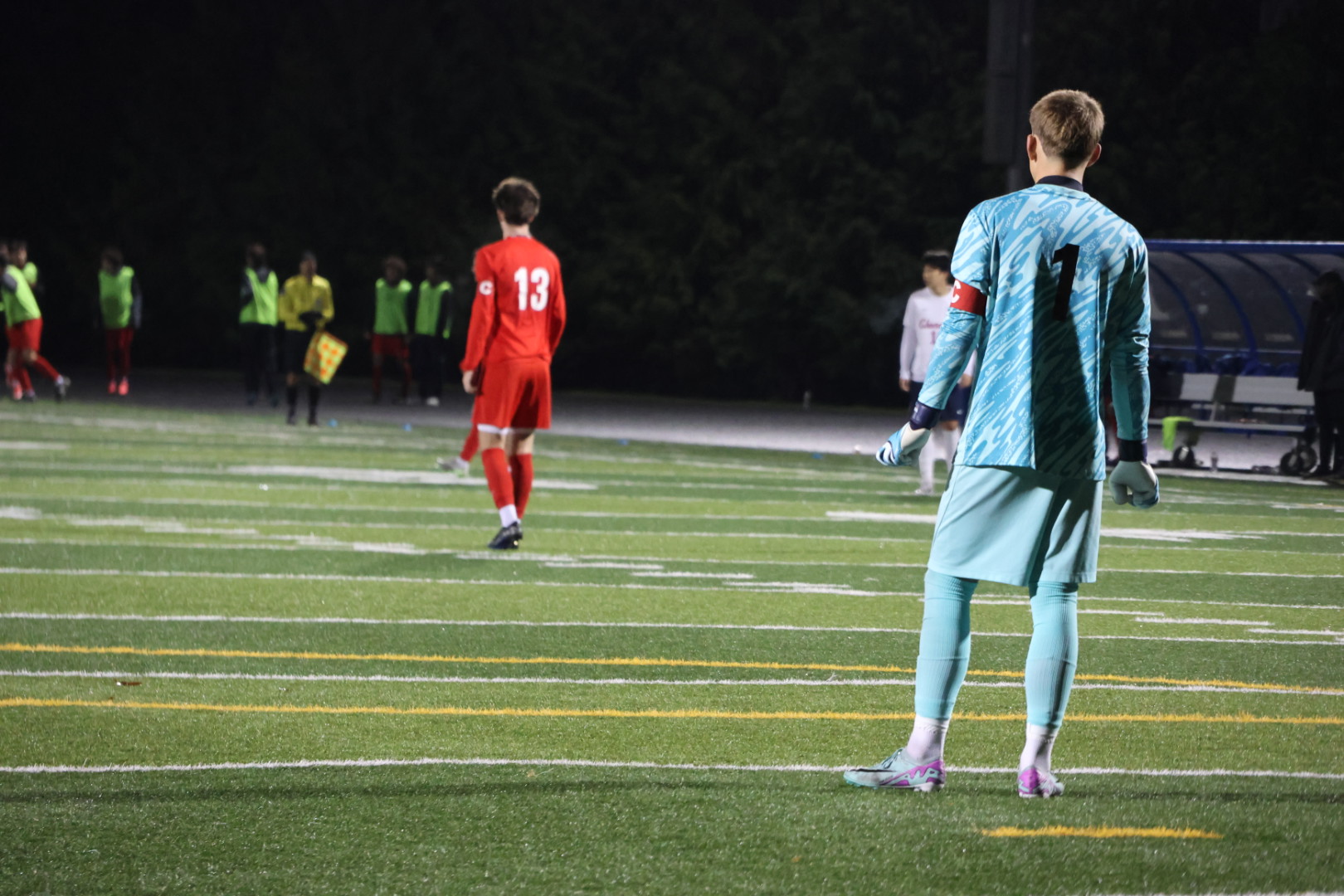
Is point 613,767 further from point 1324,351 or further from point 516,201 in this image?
point 1324,351

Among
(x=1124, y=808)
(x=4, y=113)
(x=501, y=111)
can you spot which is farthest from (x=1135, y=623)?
(x=4, y=113)

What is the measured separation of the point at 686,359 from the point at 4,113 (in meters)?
20.9

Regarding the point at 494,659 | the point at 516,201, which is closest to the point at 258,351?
the point at 516,201

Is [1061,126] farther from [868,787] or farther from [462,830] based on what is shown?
[462,830]

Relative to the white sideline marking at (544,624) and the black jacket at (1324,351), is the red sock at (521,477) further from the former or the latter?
the black jacket at (1324,351)

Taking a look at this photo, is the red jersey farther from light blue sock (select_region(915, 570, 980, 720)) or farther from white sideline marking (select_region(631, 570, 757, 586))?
light blue sock (select_region(915, 570, 980, 720))

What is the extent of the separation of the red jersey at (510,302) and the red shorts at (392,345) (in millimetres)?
18581

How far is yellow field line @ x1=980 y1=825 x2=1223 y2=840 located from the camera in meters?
4.50

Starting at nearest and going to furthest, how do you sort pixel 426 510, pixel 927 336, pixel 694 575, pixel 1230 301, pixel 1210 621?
pixel 1210 621
pixel 694 575
pixel 426 510
pixel 927 336
pixel 1230 301

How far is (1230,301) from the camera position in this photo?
76.0 ft

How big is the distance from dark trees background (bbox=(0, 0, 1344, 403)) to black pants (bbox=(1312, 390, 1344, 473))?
1099 cm

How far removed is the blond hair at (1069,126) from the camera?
15.6ft

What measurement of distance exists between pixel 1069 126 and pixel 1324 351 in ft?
45.1

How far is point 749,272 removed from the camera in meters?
35.8
